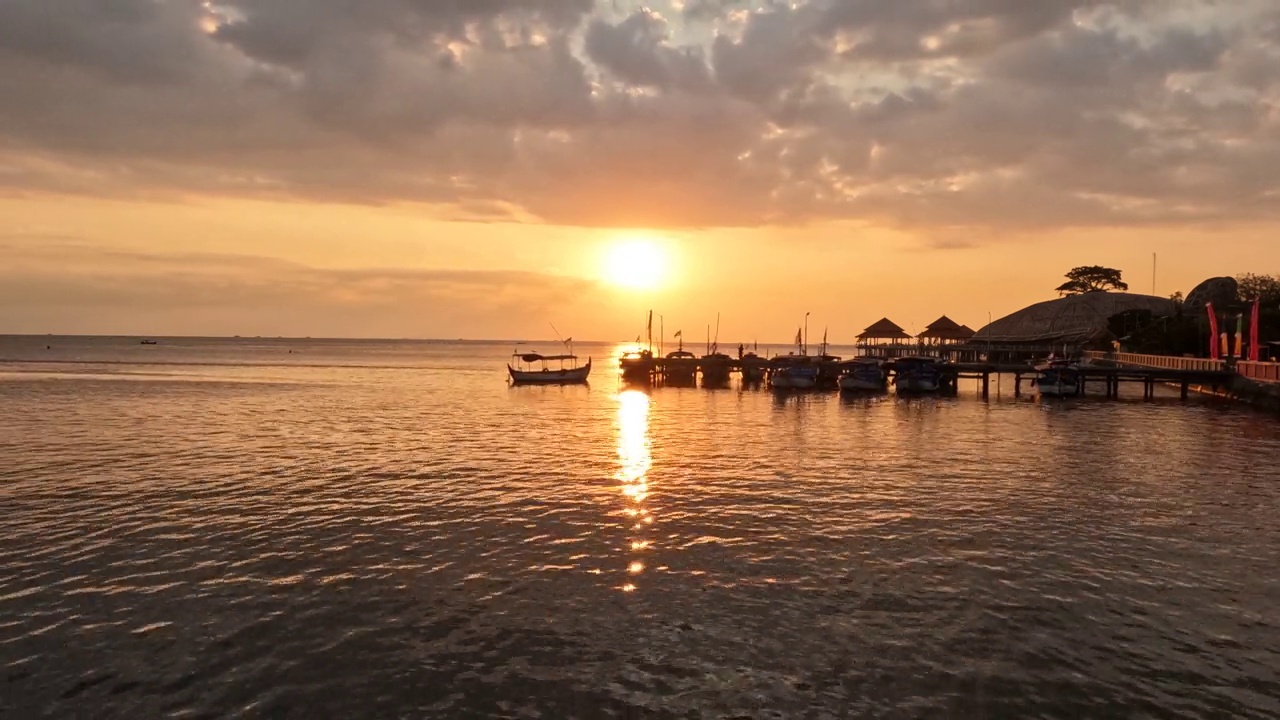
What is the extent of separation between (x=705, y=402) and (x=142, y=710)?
187 ft

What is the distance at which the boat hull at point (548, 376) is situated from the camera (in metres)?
93.6

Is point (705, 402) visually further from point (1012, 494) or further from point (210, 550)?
point (210, 550)

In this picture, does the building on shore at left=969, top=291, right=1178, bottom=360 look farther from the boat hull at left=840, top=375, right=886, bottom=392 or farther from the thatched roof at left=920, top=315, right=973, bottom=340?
the boat hull at left=840, top=375, right=886, bottom=392

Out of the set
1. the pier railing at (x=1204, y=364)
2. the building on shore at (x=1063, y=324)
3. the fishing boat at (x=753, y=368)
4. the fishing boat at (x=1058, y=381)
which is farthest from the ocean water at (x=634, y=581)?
the building on shore at (x=1063, y=324)

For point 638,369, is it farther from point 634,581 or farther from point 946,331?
point 634,581

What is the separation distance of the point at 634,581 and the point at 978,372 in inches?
3434

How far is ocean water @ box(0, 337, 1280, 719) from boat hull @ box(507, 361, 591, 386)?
56.9 metres

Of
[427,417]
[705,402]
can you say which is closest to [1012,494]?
[427,417]


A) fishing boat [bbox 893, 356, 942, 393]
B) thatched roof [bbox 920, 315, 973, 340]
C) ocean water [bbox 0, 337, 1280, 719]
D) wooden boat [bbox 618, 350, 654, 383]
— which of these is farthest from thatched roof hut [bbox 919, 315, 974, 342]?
ocean water [bbox 0, 337, 1280, 719]

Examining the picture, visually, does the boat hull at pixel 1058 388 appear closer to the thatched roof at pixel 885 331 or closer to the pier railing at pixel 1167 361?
the pier railing at pixel 1167 361

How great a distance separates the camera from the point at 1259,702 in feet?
37.0

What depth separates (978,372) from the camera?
9375 centimetres

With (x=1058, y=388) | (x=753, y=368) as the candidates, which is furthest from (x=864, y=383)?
(x=753, y=368)

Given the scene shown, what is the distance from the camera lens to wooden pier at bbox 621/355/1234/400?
66.4m
